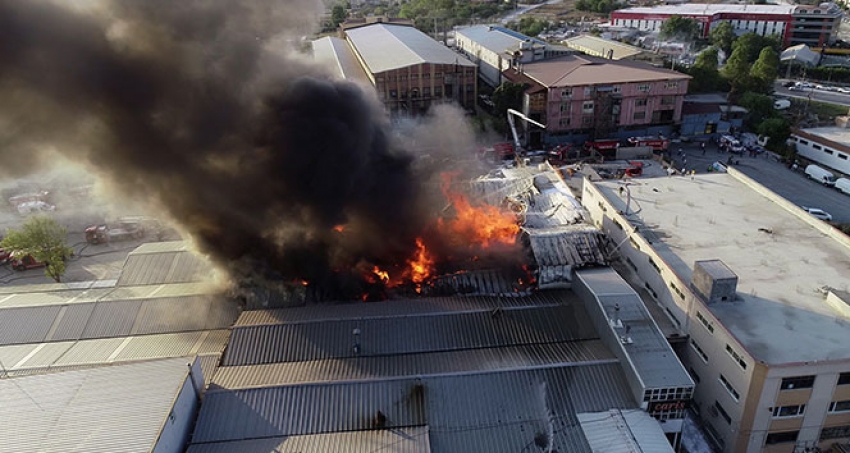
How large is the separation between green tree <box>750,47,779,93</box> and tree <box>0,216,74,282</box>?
53047 millimetres

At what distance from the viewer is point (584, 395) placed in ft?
54.8

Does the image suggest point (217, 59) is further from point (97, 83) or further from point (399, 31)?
point (399, 31)

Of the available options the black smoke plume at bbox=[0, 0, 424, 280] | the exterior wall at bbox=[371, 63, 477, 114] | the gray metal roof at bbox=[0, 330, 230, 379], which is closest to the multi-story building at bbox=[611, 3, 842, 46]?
the exterior wall at bbox=[371, 63, 477, 114]

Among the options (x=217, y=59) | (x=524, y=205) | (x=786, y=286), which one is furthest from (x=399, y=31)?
(x=786, y=286)

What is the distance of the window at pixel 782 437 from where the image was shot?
655 inches

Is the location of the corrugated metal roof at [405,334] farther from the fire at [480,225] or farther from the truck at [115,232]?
the truck at [115,232]

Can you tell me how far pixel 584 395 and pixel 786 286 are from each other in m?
8.45

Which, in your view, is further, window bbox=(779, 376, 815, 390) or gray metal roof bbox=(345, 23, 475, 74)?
gray metal roof bbox=(345, 23, 475, 74)

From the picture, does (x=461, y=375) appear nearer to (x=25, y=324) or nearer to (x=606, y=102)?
(x=25, y=324)

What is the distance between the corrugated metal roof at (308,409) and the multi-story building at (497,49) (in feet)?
133

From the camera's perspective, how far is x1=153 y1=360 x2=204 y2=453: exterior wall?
47.0 feet

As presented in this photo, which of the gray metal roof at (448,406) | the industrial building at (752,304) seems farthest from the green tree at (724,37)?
the gray metal roof at (448,406)

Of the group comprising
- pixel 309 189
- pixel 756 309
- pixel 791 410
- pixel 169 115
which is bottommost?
pixel 791 410

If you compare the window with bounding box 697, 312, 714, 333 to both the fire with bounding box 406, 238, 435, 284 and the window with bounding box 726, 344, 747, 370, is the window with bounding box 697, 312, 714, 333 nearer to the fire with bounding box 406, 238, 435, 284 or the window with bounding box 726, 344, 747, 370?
the window with bounding box 726, 344, 747, 370
